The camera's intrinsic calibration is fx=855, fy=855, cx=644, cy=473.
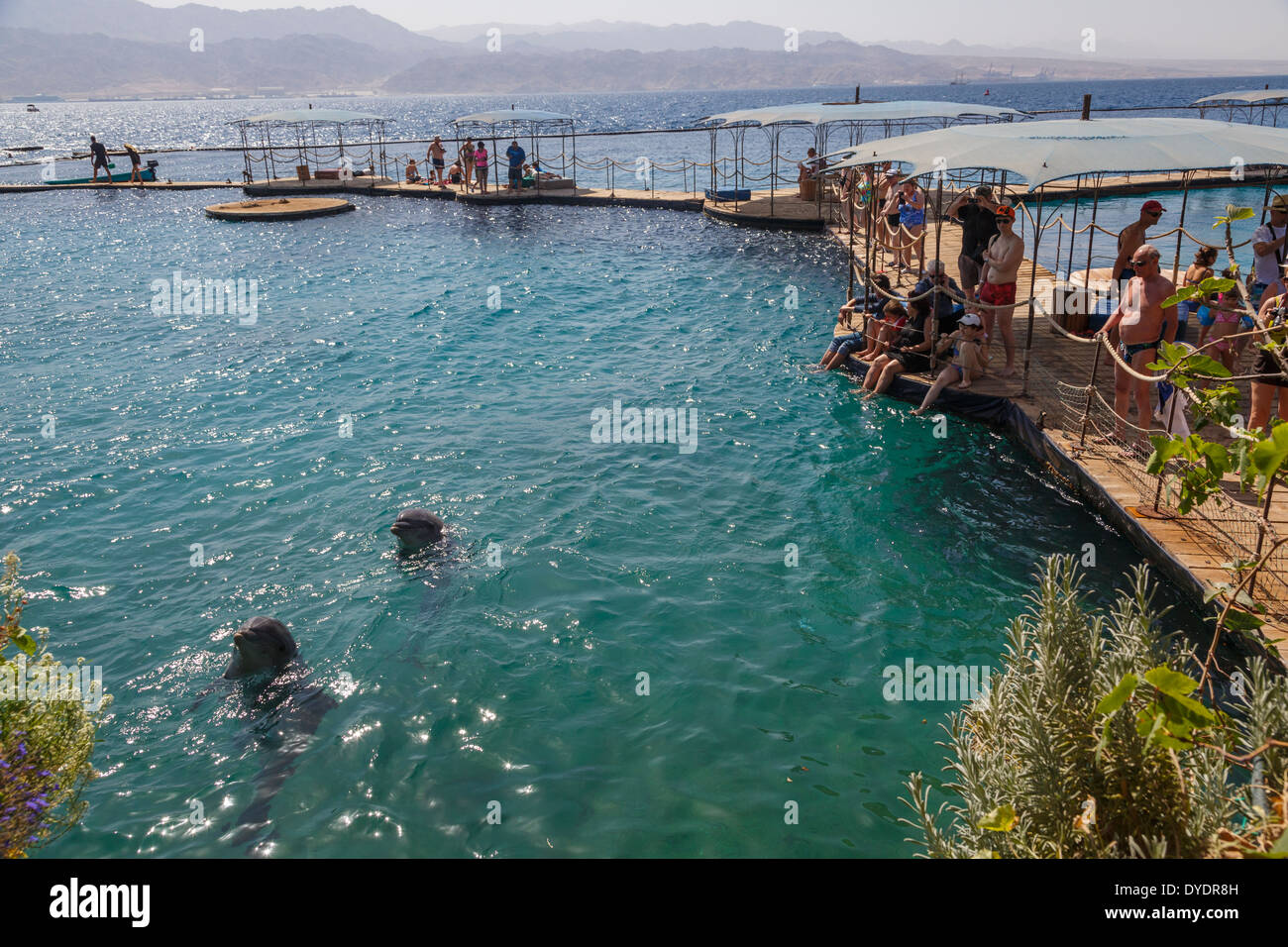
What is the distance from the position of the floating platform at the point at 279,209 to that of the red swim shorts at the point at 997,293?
2813cm

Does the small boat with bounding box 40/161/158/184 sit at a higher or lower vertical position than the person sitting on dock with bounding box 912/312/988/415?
higher

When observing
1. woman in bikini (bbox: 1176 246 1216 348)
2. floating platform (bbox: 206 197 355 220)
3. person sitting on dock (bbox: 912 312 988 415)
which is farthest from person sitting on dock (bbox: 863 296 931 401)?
floating platform (bbox: 206 197 355 220)

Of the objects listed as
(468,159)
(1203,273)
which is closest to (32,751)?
(1203,273)

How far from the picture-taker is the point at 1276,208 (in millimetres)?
10461

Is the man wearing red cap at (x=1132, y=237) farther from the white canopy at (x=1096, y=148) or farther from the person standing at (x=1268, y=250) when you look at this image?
the person standing at (x=1268, y=250)

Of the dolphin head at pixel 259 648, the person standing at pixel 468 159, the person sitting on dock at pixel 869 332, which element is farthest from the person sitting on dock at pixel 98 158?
the dolphin head at pixel 259 648

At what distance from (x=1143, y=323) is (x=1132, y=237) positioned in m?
3.13

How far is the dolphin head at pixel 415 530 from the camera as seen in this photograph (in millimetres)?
9664

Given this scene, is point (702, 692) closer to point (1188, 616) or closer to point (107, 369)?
point (1188, 616)

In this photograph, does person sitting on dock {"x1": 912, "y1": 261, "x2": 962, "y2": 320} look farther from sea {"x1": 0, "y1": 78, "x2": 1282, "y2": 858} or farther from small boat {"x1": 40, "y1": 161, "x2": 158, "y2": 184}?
small boat {"x1": 40, "y1": 161, "x2": 158, "y2": 184}

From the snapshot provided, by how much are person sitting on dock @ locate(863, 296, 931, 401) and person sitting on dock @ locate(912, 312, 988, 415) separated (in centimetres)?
66

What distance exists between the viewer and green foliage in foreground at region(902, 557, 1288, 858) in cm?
329
